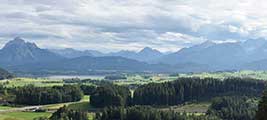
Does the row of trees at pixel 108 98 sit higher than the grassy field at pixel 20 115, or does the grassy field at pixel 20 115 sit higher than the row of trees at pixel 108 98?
the row of trees at pixel 108 98

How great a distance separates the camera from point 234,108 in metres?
158

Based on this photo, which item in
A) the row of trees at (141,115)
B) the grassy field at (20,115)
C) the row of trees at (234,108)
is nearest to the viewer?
the row of trees at (141,115)

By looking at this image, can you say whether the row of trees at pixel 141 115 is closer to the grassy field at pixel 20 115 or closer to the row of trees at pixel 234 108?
the row of trees at pixel 234 108

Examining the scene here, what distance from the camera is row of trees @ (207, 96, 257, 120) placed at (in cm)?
14925

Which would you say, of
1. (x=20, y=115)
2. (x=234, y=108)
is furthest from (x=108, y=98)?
(x=234, y=108)

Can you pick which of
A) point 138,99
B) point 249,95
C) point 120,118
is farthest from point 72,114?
point 249,95

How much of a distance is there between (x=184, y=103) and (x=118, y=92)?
2609 centimetres

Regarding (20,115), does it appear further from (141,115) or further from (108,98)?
(108,98)

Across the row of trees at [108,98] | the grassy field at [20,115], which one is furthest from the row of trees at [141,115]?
the row of trees at [108,98]

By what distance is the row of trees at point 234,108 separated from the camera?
14925 cm

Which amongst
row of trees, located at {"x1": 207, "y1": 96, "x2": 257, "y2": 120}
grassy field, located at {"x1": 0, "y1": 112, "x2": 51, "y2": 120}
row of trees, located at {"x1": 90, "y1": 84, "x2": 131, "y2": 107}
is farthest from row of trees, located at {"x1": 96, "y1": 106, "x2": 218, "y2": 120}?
row of trees, located at {"x1": 90, "y1": 84, "x2": 131, "y2": 107}

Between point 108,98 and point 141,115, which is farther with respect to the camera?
point 108,98

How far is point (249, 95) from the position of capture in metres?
194

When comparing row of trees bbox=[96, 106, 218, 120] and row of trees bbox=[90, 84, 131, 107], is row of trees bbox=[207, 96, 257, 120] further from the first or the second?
row of trees bbox=[90, 84, 131, 107]
